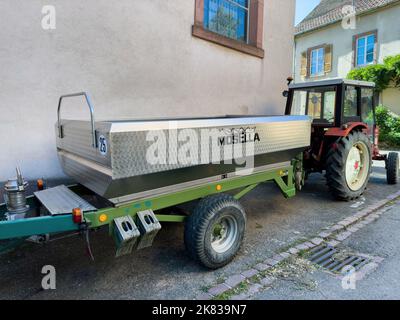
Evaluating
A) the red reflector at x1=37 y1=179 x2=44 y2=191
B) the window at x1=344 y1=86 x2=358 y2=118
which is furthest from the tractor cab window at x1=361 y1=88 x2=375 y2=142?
the red reflector at x1=37 y1=179 x2=44 y2=191

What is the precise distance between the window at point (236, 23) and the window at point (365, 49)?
927cm

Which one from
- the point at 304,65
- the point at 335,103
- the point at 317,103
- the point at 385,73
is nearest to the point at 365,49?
the point at 385,73

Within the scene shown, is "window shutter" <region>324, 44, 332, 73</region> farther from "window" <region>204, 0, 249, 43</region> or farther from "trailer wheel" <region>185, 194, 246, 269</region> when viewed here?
"trailer wheel" <region>185, 194, 246, 269</region>

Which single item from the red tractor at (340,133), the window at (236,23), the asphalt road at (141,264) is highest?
the window at (236,23)

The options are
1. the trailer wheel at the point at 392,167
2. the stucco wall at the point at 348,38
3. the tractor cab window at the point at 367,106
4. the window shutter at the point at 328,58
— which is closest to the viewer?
the tractor cab window at the point at 367,106

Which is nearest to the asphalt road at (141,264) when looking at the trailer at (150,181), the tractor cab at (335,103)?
the trailer at (150,181)

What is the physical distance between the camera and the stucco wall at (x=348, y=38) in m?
13.1

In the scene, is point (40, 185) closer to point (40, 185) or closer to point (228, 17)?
point (40, 185)

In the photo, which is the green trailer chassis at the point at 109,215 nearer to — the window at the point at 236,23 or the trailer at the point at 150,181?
the trailer at the point at 150,181

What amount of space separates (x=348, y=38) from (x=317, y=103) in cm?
1188

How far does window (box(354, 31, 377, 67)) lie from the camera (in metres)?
13.9

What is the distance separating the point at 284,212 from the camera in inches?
178

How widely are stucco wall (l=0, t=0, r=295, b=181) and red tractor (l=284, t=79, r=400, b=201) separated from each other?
1.98 metres

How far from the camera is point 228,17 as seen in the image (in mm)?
7176
